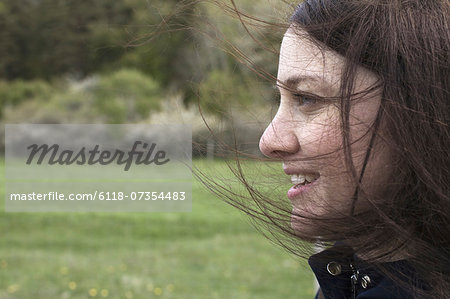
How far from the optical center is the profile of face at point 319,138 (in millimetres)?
957

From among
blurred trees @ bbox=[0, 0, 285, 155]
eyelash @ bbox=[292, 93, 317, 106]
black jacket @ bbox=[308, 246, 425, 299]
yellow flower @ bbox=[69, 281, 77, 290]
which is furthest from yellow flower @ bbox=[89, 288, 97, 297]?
blurred trees @ bbox=[0, 0, 285, 155]

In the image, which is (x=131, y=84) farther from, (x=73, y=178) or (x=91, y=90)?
(x=73, y=178)

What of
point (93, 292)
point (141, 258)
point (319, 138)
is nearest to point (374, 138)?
point (319, 138)

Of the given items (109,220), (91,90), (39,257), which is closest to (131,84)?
(91,90)

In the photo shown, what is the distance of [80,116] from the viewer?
18.7 meters

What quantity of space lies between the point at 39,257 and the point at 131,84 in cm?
1292

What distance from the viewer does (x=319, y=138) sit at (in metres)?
0.98

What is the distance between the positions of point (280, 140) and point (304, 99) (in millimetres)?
80

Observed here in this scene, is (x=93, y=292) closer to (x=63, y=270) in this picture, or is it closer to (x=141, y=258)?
(x=63, y=270)

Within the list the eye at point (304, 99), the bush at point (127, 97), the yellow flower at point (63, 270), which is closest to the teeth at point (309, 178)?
the eye at point (304, 99)

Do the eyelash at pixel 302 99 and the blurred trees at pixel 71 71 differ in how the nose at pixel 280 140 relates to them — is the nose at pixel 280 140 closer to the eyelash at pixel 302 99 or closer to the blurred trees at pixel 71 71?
the eyelash at pixel 302 99

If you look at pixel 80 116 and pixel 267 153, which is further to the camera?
pixel 80 116

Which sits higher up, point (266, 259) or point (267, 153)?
point (267, 153)

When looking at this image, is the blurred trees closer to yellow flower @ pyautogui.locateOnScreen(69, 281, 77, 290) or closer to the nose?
yellow flower @ pyautogui.locateOnScreen(69, 281, 77, 290)
